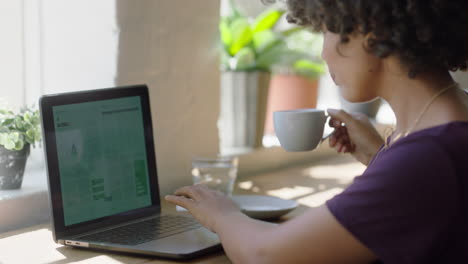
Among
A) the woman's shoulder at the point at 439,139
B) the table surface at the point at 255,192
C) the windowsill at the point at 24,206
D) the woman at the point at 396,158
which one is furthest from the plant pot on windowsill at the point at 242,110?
the woman's shoulder at the point at 439,139

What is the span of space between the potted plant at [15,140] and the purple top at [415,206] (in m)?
0.76

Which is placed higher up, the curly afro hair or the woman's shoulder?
the curly afro hair

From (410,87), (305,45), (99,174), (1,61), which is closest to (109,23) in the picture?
(1,61)

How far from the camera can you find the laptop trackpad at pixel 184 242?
3.43ft

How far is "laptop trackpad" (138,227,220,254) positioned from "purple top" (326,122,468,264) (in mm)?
332

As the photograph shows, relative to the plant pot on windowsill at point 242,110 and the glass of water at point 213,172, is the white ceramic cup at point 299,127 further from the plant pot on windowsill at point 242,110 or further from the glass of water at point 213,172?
the plant pot on windowsill at point 242,110

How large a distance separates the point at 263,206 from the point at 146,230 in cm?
32

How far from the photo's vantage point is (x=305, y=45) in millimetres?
2254

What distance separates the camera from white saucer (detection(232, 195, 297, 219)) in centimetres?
129

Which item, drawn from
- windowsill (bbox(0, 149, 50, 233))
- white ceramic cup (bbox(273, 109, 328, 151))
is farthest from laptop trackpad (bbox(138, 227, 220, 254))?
windowsill (bbox(0, 149, 50, 233))

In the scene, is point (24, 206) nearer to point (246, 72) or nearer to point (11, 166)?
point (11, 166)

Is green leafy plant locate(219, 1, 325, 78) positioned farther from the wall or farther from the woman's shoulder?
the woman's shoulder

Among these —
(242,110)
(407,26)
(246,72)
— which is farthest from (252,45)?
(407,26)

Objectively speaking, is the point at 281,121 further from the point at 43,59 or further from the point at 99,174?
the point at 43,59
